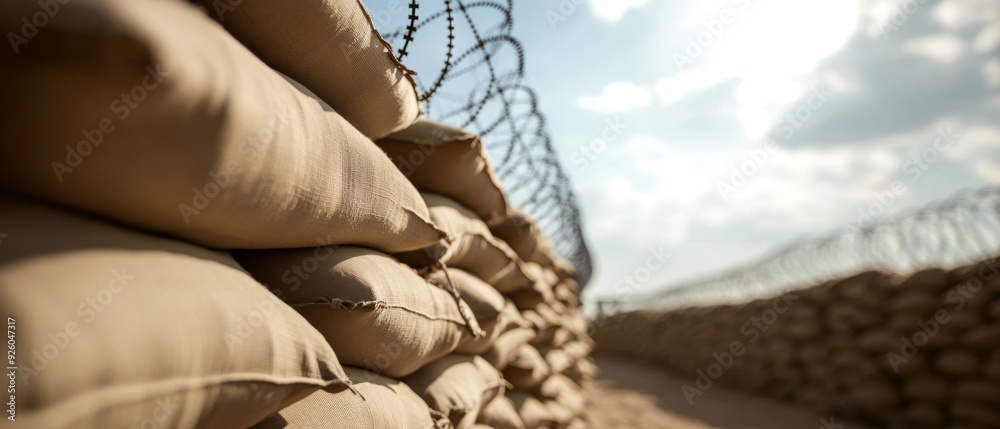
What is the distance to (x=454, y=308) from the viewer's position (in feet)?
4.85

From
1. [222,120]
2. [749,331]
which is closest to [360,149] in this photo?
[222,120]

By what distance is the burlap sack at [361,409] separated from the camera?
87 cm

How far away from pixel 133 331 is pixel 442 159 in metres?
1.31

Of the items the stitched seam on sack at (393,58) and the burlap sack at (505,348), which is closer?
the stitched seam on sack at (393,58)

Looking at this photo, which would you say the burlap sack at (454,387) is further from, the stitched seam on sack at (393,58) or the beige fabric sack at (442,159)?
the stitched seam on sack at (393,58)

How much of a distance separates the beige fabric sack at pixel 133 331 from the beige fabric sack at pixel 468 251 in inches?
33.4

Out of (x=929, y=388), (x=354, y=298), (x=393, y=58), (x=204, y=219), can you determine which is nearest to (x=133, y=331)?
(x=204, y=219)

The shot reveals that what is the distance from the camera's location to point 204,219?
699mm

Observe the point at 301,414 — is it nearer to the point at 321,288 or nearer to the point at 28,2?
the point at 321,288

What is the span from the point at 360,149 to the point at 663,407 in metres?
4.26

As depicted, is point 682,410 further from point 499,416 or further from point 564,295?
point 499,416

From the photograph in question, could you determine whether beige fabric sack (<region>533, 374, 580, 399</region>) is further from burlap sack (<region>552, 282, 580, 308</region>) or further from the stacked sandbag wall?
the stacked sandbag wall

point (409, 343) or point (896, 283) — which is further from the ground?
point (896, 283)

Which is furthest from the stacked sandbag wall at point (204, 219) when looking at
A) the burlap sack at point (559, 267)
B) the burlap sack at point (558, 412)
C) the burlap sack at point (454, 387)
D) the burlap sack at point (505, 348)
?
the burlap sack at point (559, 267)
